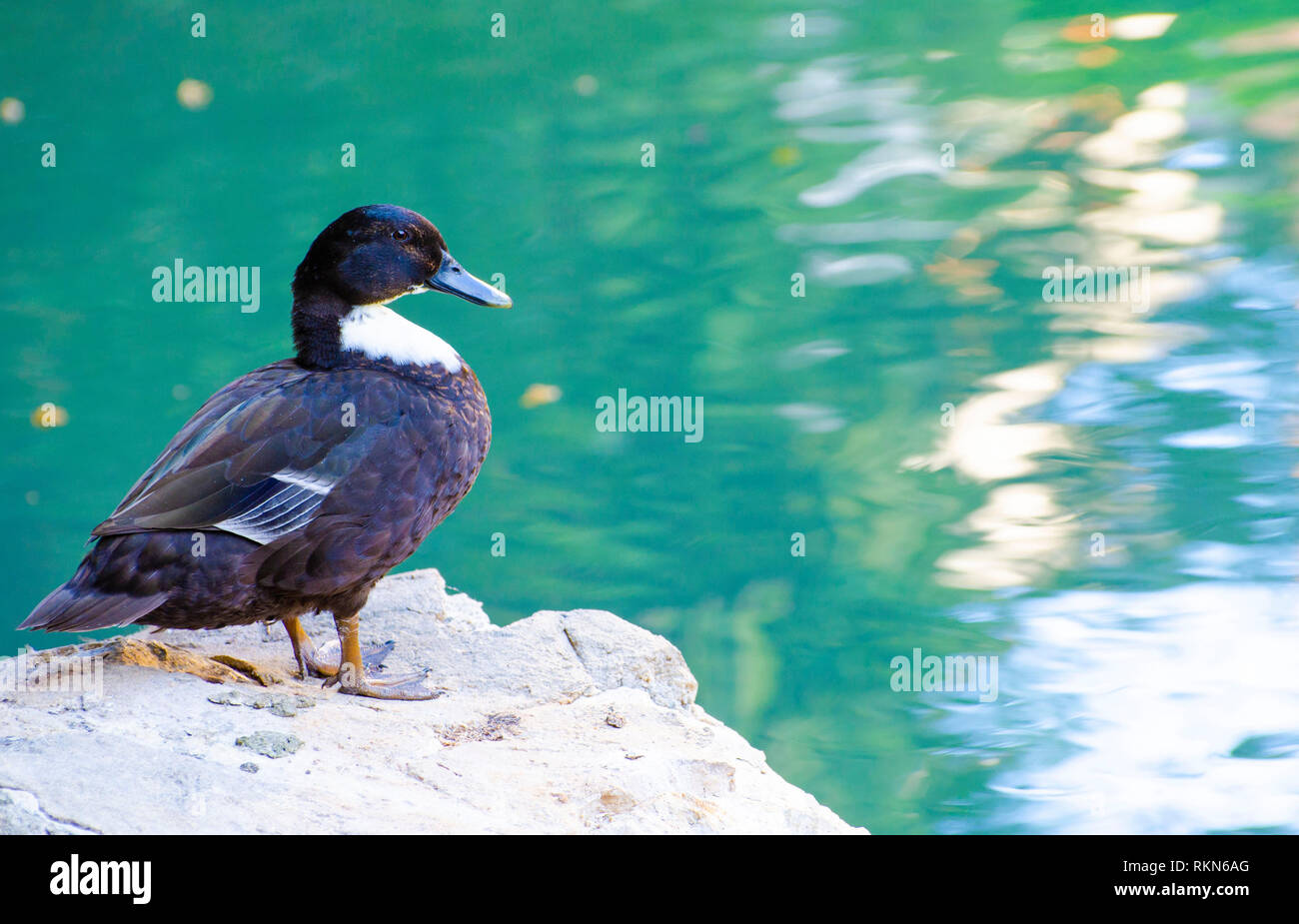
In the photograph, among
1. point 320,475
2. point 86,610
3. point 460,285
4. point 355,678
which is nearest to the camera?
point 86,610

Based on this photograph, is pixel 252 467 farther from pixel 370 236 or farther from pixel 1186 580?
pixel 1186 580

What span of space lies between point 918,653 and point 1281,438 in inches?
62.3

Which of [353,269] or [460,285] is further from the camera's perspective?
[460,285]

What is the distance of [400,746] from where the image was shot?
2545 mm

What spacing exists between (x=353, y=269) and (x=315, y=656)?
40.7 inches

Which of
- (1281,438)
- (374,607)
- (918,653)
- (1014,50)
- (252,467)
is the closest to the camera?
(252,467)

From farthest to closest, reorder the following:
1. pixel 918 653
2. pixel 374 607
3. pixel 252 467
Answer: pixel 918 653 < pixel 374 607 < pixel 252 467

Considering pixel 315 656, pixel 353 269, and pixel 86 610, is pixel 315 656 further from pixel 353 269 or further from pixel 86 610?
pixel 353 269

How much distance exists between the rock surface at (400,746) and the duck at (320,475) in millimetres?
165

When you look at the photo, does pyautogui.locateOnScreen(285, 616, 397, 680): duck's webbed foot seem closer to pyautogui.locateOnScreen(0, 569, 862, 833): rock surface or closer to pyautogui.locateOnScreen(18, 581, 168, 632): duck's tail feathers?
pyautogui.locateOnScreen(0, 569, 862, 833): rock surface

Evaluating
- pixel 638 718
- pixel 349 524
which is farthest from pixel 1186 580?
pixel 349 524

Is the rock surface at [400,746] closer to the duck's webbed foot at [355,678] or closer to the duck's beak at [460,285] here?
the duck's webbed foot at [355,678]

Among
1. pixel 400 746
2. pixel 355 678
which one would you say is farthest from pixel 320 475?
pixel 400 746

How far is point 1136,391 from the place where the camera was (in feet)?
14.4
